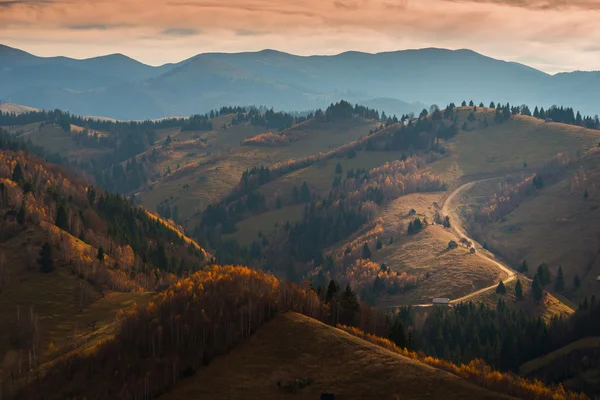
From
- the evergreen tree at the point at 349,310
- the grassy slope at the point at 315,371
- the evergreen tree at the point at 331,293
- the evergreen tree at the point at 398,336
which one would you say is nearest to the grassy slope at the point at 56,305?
the grassy slope at the point at 315,371

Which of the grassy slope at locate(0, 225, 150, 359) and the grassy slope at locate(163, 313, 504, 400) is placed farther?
the grassy slope at locate(0, 225, 150, 359)

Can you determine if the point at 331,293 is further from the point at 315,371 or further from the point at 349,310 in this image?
the point at 315,371

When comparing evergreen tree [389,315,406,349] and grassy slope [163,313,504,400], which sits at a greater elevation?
grassy slope [163,313,504,400]

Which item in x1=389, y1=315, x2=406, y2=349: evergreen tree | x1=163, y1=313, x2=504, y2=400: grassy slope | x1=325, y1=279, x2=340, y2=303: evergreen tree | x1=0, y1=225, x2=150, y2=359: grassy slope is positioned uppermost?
x1=325, y1=279, x2=340, y2=303: evergreen tree

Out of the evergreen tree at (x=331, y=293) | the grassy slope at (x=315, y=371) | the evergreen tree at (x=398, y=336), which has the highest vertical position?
the evergreen tree at (x=331, y=293)

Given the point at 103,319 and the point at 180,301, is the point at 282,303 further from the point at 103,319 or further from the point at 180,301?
the point at 103,319

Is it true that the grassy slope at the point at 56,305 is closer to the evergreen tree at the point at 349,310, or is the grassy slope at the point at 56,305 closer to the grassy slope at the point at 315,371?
the grassy slope at the point at 315,371

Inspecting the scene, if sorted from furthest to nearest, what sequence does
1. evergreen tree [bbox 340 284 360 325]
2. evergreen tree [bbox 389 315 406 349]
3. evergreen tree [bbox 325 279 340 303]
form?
evergreen tree [bbox 325 279 340 303]
evergreen tree [bbox 340 284 360 325]
evergreen tree [bbox 389 315 406 349]

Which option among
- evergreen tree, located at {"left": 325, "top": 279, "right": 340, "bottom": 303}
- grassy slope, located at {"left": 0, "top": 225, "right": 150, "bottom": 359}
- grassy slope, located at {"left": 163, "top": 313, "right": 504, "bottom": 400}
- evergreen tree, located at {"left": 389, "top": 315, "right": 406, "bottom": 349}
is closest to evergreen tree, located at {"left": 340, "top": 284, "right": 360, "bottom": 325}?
evergreen tree, located at {"left": 325, "top": 279, "right": 340, "bottom": 303}

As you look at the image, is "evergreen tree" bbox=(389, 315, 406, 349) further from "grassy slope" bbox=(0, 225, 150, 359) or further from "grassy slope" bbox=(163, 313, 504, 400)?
"grassy slope" bbox=(0, 225, 150, 359)
